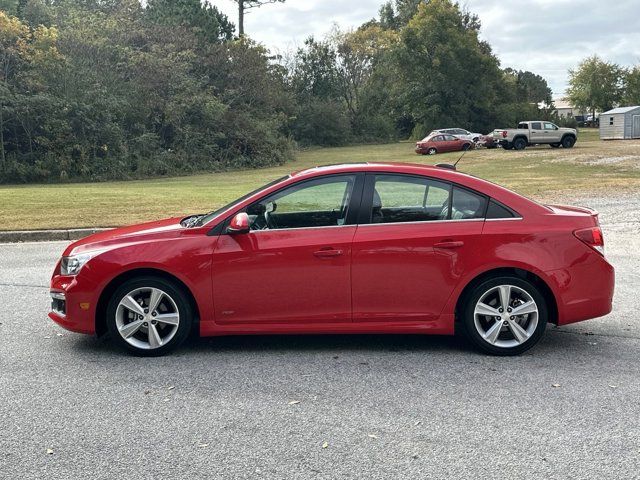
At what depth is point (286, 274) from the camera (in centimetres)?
499

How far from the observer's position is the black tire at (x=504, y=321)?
198 inches

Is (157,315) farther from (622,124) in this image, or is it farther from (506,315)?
(622,124)

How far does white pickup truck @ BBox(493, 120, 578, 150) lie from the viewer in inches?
1690

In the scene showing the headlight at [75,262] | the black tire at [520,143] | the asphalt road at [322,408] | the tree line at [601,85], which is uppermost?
the tree line at [601,85]

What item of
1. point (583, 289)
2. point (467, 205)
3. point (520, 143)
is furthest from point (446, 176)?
point (520, 143)

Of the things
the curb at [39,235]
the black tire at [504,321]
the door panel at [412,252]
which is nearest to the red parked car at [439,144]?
the curb at [39,235]

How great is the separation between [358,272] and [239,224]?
100cm

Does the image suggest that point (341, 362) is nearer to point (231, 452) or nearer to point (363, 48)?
point (231, 452)

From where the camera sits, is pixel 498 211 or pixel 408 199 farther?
pixel 408 199

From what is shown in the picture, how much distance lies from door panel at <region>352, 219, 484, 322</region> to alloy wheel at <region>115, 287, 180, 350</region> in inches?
58.5

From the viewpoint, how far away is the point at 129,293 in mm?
5059

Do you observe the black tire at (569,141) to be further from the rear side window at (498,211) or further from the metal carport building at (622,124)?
the rear side window at (498,211)

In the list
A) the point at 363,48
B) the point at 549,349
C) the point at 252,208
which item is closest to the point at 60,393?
the point at 252,208

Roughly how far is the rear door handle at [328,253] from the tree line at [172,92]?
3027cm
